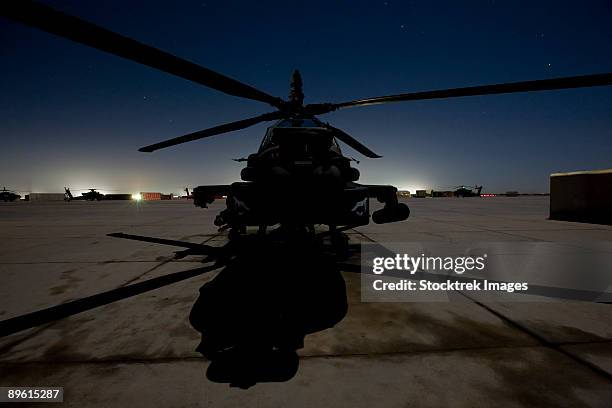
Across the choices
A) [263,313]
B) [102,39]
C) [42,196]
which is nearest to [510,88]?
[263,313]

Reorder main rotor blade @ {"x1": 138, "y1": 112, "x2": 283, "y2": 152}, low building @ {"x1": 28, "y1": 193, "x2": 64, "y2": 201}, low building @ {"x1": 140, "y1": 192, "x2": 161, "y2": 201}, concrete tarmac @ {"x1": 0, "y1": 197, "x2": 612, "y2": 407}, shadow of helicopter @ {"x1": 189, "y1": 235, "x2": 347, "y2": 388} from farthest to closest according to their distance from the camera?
1. low building @ {"x1": 140, "y1": 192, "x2": 161, "y2": 201}
2. low building @ {"x1": 28, "y1": 193, "x2": 64, "y2": 201}
3. main rotor blade @ {"x1": 138, "y1": 112, "x2": 283, "y2": 152}
4. shadow of helicopter @ {"x1": 189, "y1": 235, "x2": 347, "y2": 388}
5. concrete tarmac @ {"x1": 0, "y1": 197, "x2": 612, "y2": 407}

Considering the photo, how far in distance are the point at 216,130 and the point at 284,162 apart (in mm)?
2654

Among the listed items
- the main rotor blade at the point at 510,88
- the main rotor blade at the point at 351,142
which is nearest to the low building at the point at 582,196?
the main rotor blade at the point at 351,142

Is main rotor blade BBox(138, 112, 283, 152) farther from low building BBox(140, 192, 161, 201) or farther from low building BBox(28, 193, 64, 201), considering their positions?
low building BBox(140, 192, 161, 201)

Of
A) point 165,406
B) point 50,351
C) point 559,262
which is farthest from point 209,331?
Answer: point 559,262

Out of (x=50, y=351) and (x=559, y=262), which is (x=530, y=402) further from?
(x=559, y=262)

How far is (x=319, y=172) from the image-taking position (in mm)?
2541

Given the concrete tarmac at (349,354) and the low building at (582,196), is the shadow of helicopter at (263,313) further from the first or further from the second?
the low building at (582,196)

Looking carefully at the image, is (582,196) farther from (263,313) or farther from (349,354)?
(263,313)

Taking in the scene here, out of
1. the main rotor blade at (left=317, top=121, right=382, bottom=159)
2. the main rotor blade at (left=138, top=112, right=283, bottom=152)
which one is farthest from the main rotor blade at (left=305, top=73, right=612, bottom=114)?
the main rotor blade at (left=138, top=112, right=283, bottom=152)

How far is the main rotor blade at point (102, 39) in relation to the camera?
1414 mm

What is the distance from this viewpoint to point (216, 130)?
4.84 metres

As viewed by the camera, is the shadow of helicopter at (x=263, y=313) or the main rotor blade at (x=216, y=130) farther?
the main rotor blade at (x=216, y=130)

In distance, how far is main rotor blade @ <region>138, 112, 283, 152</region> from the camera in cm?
459
